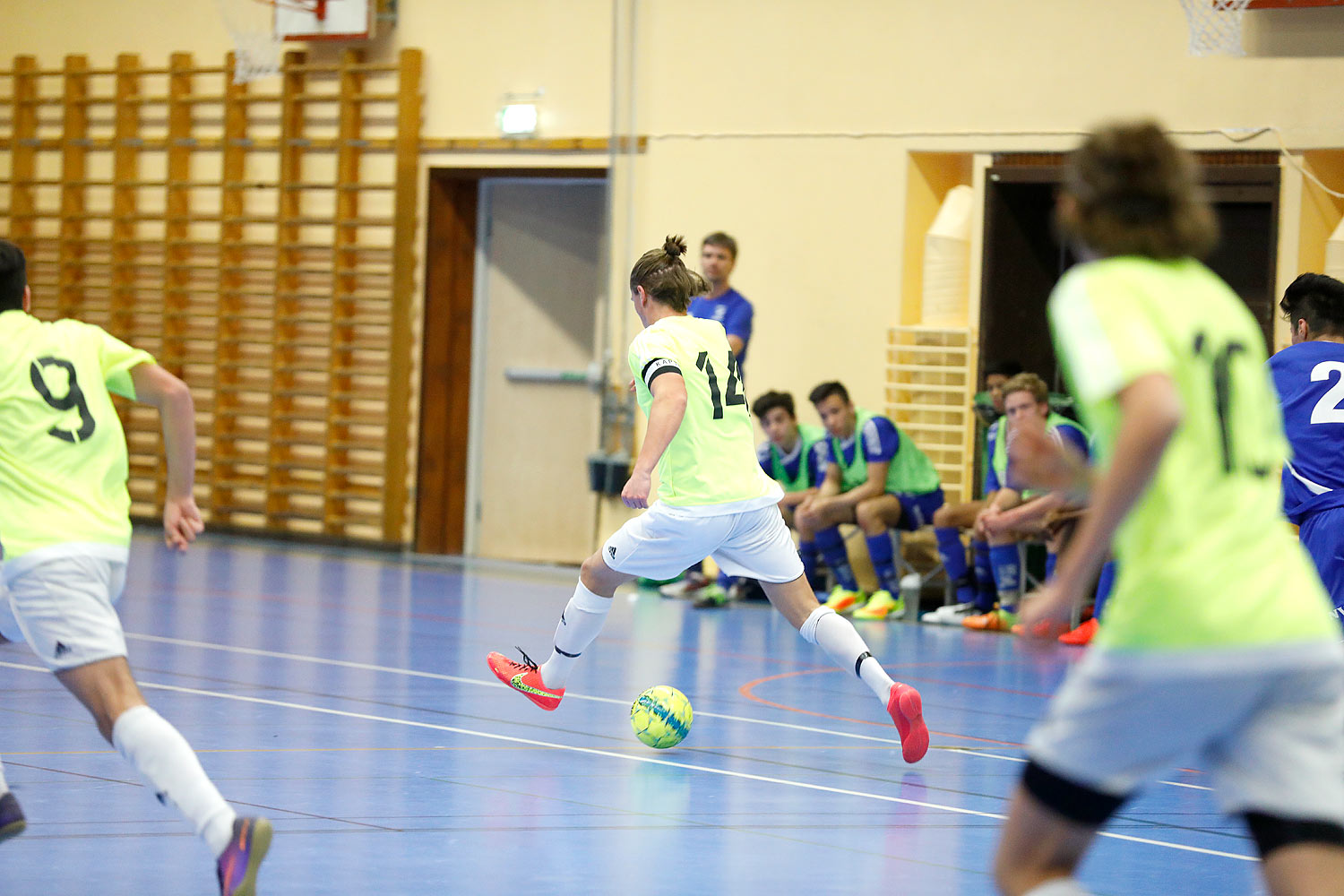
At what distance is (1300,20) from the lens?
977cm

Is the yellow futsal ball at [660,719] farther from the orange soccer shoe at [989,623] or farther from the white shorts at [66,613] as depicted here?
the orange soccer shoe at [989,623]

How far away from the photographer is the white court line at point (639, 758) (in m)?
4.54

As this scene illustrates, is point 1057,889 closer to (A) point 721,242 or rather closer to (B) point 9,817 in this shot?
(B) point 9,817

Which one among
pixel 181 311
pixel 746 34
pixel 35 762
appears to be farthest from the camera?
pixel 181 311

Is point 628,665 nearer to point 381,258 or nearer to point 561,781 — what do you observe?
point 561,781

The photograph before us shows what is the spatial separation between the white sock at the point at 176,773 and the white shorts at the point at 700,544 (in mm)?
2281

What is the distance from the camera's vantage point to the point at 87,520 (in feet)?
11.4

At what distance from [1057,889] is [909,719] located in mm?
2879

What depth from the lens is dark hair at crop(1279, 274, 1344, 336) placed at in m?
5.24

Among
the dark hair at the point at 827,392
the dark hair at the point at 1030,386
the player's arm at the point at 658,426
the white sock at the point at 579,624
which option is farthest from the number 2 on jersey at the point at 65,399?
the dark hair at the point at 827,392

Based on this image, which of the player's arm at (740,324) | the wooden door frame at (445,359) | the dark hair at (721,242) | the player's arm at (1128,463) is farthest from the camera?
the wooden door frame at (445,359)

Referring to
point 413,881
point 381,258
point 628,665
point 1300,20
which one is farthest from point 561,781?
point 381,258

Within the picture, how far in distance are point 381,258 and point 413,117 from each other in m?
1.21

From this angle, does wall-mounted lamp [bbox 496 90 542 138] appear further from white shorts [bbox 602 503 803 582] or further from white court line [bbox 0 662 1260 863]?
white shorts [bbox 602 503 803 582]
